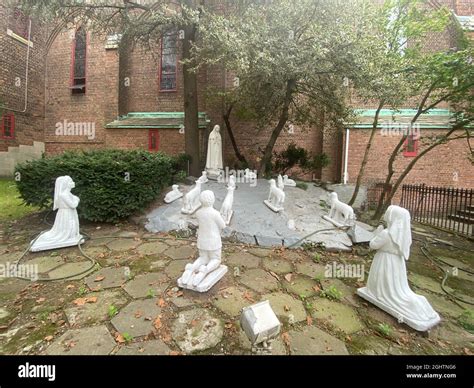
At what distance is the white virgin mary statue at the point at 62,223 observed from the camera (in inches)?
183

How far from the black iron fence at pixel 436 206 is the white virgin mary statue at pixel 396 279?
7.36m

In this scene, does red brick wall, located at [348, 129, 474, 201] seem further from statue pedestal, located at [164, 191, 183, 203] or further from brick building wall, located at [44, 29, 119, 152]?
brick building wall, located at [44, 29, 119, 152]

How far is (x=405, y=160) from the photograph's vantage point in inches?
452

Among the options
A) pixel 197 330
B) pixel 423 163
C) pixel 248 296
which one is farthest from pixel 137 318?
pixel 423 163

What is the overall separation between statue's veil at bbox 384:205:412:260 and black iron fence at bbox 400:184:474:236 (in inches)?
295

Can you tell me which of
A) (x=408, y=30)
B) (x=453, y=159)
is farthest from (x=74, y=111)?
(x=453, y=159)

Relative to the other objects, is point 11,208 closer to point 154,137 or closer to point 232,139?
point 154,137

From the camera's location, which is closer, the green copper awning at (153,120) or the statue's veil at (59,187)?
the statue's veil at (59,187)

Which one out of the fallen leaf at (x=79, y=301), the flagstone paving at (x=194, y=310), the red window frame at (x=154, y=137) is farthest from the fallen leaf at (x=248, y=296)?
the red window frame at (x=154, y=137)

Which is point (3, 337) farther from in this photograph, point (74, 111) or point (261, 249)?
point (74, 111)

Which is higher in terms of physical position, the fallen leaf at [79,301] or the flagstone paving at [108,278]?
the flagstone paving at [108,278]

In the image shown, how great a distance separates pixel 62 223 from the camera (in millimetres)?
4777

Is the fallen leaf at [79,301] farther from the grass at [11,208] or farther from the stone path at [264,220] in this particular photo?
the grass at [11,208]

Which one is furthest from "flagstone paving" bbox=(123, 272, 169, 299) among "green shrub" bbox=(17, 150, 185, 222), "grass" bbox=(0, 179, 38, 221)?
"grass" bbox=(0, 179, 38, 221)
